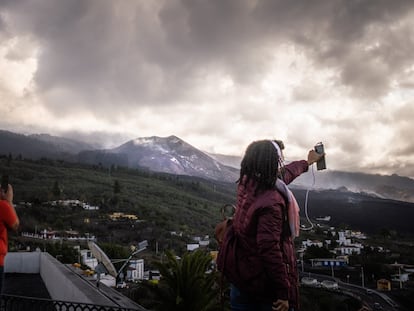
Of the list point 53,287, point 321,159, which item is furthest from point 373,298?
point 321,159

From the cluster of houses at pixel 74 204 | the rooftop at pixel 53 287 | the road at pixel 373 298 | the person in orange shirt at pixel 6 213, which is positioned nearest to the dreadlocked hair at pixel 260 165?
the rooftop at pixel 53 287

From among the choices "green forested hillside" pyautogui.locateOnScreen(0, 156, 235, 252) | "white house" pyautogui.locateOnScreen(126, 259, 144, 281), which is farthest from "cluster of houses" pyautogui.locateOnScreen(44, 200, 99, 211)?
"white house" pyautogui.locateOnScreen(126, 259, 144, 281)

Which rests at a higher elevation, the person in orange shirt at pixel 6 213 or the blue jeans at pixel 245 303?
the person in orange shirt at pixel 6 213

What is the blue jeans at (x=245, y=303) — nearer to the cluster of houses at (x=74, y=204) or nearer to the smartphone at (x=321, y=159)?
the smartphone at (x=321, y=159)

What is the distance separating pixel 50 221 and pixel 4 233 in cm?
8132

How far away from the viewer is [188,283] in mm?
10508

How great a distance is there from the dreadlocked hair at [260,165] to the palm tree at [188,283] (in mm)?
8793

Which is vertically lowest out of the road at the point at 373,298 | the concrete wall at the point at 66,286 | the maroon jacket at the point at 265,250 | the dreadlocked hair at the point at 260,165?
the road at the point at 373,298

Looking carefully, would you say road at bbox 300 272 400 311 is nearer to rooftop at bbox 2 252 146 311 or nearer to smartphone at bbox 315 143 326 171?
rooftop at bbox 2 252 146 311

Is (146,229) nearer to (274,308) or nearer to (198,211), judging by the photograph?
(198,211)

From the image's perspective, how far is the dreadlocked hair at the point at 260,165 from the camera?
1.89 meters

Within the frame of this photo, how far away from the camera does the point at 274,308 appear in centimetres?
172

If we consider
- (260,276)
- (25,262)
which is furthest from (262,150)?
(25,262)

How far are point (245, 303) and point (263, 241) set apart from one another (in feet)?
1.15
